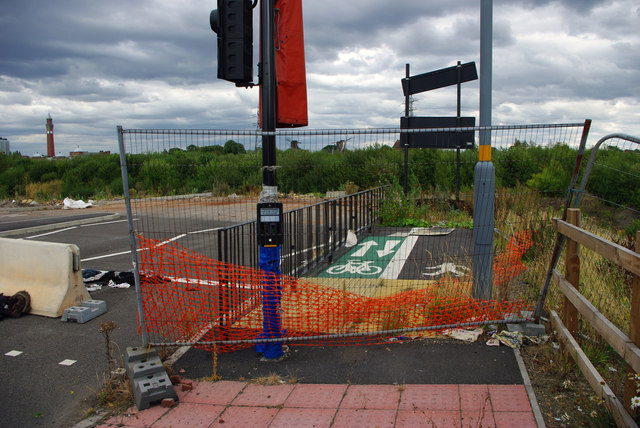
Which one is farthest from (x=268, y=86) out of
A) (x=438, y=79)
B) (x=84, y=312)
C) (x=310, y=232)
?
(x=438, y=79)

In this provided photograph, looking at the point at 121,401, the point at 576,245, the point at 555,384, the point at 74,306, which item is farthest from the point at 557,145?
the point at 74,306

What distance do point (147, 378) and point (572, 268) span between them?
12.8 feet

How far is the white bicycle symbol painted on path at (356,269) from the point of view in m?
8.39

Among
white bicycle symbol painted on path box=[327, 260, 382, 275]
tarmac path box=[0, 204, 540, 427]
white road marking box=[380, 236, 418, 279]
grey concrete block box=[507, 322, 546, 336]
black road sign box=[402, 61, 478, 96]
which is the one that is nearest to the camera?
tarmac path box=[0, 204, 540, 427]

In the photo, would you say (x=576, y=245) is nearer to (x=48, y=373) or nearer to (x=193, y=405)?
(x=193, y=405)

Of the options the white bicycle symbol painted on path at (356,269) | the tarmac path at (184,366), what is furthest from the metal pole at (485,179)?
the white bicycle symbol painted on path at (356,269)

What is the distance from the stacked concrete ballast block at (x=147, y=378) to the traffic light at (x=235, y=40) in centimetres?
273

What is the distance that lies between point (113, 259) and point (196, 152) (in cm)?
664

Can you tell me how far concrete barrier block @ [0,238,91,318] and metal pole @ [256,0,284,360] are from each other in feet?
10.6

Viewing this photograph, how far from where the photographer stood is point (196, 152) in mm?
4590

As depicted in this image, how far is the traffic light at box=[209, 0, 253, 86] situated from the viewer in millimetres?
4613

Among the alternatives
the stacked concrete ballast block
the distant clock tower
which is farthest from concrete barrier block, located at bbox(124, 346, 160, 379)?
the distant clock tower

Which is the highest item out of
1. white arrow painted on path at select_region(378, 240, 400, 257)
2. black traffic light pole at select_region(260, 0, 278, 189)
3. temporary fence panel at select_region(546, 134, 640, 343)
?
black traffic light pole at select_region(260, 0, 278, 189)

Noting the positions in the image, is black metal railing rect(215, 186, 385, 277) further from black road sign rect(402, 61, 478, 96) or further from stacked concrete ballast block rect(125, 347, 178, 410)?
black road sign rect(402, 61, 478, 96)
